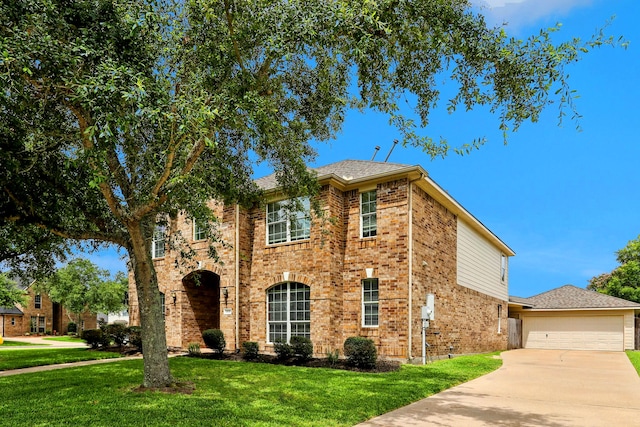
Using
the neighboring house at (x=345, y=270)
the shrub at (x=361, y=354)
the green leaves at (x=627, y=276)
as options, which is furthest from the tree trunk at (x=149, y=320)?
the green leaves at (x=627, y=276)

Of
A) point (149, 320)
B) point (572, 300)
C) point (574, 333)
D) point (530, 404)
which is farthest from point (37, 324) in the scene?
point (530, 404)

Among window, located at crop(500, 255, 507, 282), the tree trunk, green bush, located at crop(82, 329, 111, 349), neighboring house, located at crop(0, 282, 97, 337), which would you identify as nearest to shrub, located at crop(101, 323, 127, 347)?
green bush, located at crop(82, 329, 111, 349)

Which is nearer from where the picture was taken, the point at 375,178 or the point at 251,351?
the point at 251,351

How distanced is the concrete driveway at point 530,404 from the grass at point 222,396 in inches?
20.6

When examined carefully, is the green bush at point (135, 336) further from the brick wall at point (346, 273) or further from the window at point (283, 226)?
the window at point (283, 226)

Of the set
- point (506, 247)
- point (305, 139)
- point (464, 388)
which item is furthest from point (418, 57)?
point (506, 247)

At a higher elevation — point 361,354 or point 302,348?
point 361,354

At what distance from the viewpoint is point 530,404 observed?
8422 mm

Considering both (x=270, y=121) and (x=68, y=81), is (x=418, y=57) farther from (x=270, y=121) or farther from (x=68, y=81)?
(x=68, y=81)

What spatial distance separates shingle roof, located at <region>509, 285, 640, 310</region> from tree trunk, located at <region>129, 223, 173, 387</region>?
2565cm

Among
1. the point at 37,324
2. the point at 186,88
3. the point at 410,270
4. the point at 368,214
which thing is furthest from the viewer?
the point at 37,324

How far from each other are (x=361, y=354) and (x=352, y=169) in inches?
281

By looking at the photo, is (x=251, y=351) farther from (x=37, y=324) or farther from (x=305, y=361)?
(x=37, y=324)

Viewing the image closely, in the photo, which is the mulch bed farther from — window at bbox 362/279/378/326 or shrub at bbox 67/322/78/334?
shrub at bbox 67/322/78/334
